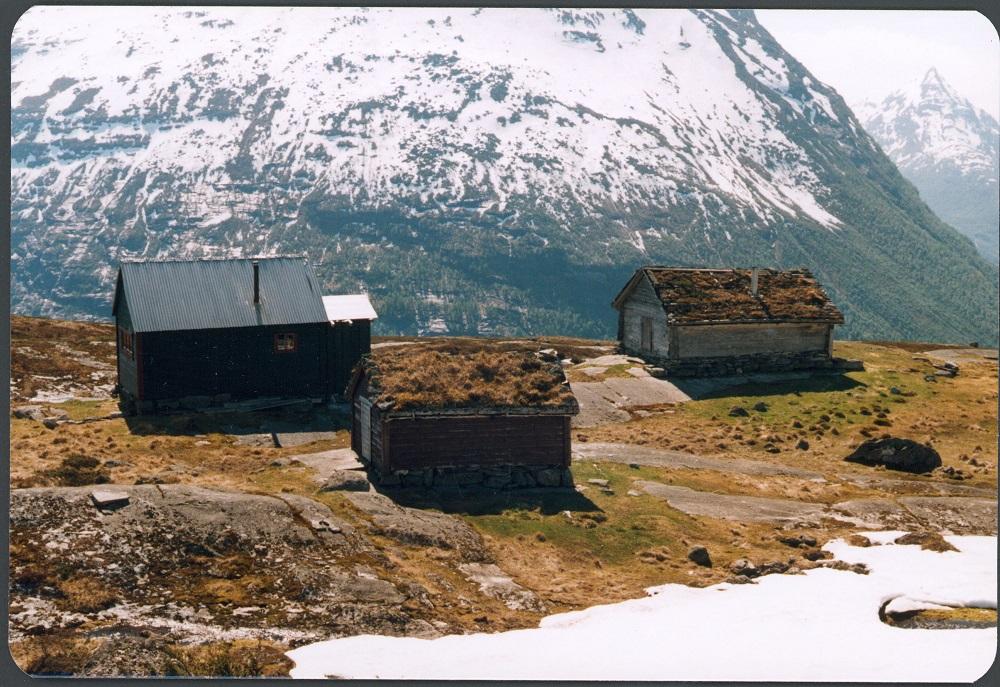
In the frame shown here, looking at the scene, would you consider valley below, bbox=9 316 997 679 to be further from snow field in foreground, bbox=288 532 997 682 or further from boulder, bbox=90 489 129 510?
snow field in foreground, bbox=288 532 997 682

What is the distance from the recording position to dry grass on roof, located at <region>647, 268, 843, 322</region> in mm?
59625

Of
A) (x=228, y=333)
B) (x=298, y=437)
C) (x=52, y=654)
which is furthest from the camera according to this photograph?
(x=228, y=333)

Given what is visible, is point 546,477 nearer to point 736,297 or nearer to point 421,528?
point 421,528

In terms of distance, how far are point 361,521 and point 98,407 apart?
78.4 ft

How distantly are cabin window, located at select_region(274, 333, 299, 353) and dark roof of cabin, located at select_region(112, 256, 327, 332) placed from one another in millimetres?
753

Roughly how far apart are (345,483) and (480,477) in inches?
177

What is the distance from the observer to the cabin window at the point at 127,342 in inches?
1866

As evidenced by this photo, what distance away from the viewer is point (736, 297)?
61.5m

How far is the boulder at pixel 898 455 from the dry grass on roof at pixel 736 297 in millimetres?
17200

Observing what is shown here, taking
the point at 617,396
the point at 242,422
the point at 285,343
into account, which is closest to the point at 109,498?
the point at 242,422

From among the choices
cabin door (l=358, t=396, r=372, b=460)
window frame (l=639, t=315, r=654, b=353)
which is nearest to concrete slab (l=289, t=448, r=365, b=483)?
cabin door (l=358, t=396, r=372, b=460)

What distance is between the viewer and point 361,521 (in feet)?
99.0

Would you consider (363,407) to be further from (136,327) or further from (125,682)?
(125,682)

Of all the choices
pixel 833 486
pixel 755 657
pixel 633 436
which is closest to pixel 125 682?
pixel 755 657
